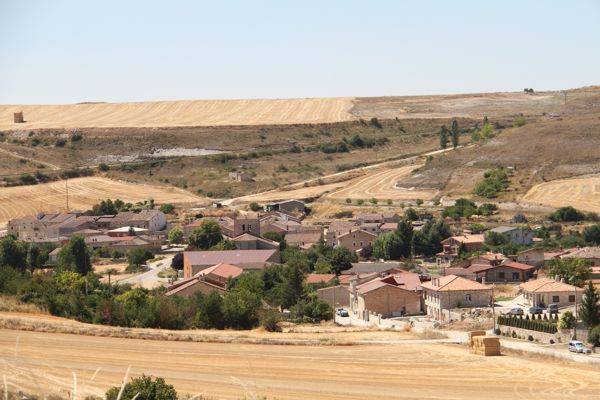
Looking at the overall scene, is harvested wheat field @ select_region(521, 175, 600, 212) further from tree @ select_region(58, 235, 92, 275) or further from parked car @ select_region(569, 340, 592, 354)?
parked car @ select_region(569, 340, 592, 354)

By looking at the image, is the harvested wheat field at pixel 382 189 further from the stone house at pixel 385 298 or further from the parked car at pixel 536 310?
the parked car at pixel 536 310

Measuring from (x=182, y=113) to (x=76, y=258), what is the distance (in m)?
94.5

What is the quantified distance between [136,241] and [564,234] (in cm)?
2657

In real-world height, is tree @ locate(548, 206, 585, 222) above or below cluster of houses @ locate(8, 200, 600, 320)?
above

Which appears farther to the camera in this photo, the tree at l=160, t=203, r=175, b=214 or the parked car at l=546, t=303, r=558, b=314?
the tree at l=160, t=203, r=175, b=214

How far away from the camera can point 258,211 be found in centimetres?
8781

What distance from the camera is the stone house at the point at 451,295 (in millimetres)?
47250

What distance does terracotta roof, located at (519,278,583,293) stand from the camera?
47.6 m

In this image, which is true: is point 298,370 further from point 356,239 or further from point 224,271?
point 356,239

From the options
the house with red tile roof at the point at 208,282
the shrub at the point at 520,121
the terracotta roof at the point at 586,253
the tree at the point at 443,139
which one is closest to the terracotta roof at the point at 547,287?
the terracotta roof at the point at 586,253

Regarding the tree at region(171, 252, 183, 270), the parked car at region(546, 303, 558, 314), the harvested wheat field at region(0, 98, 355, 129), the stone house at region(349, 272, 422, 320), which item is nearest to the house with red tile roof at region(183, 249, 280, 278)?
the tree at region(171, 252, 183, 270)

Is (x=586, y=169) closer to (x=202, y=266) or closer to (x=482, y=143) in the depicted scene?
(x=482, y=143)

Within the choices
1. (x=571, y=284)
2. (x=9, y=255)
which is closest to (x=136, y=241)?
(x=9, y=255)

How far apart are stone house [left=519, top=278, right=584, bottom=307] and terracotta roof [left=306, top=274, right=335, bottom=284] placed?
446 inches
